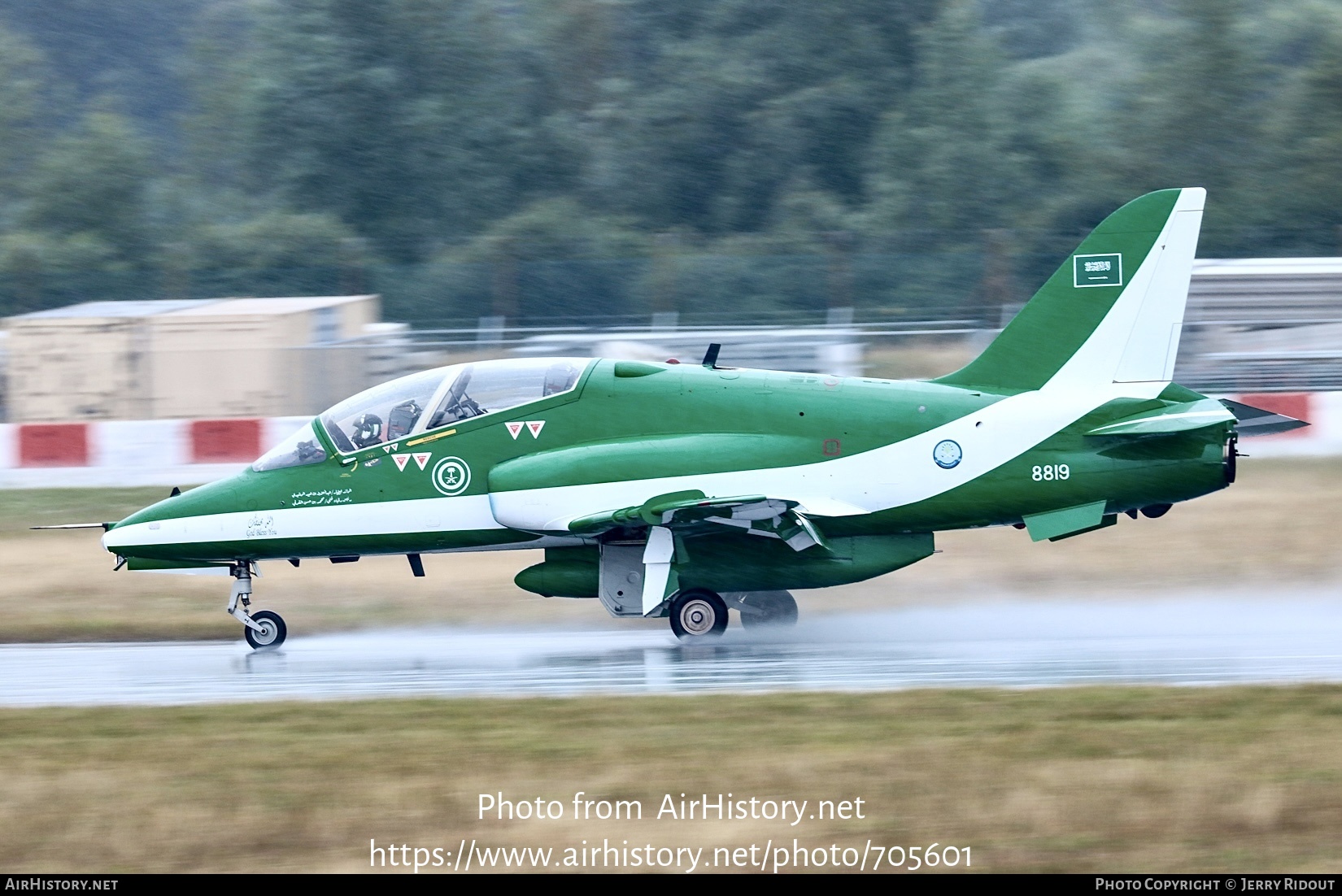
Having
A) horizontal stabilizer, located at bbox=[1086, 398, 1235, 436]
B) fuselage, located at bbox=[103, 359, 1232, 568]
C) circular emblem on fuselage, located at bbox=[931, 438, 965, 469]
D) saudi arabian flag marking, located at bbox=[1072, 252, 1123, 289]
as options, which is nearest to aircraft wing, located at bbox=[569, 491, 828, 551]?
fuselage, located at bbox=[103, 359, 1232, 568]

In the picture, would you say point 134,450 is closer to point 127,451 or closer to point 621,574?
point 127,451

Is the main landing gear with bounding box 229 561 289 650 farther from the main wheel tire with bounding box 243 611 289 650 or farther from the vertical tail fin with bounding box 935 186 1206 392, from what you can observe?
the vertical tail fin with bounding box 935 186 1206 392

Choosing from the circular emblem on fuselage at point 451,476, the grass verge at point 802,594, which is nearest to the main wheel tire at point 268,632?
the grass verge at point 802,594

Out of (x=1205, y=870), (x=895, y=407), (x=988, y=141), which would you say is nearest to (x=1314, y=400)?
(x=895, y=407)

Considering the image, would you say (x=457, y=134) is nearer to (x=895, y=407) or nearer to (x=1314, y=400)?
(x=1314, y=400)

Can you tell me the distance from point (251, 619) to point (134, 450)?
6.83 meters

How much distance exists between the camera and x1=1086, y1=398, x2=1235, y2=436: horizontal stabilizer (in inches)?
499

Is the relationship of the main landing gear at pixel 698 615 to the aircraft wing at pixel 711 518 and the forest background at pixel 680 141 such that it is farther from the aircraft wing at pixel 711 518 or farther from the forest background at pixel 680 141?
the forest background at pixel 680 141

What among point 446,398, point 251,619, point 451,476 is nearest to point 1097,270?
point 446,398

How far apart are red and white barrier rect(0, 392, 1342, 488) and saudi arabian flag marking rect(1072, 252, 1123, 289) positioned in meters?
6.37

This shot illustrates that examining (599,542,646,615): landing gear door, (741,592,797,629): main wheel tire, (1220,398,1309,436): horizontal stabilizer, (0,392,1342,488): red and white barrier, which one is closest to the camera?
(1220,398,1309,436): horizontal stabilizer

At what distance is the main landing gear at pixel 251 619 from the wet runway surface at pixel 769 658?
0.16m

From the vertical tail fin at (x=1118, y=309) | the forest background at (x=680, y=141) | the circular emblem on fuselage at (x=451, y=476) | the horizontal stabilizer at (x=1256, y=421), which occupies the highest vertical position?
the forest background at (x=680, y=141)

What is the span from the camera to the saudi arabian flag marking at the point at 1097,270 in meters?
13.5
